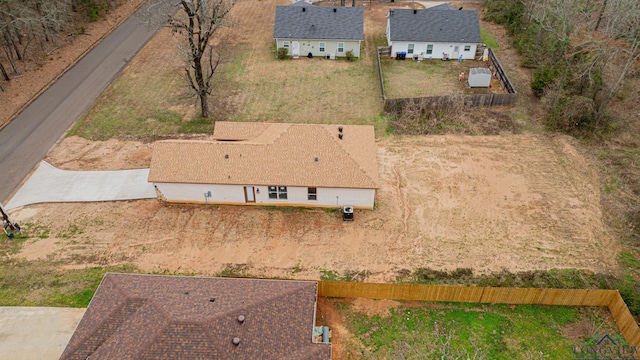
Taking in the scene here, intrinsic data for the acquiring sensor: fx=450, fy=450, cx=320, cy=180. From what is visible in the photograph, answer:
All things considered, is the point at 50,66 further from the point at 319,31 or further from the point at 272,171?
the point at 272,171

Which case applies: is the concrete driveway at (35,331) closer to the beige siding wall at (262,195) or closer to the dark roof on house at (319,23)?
the beige siding wall at (262,195)

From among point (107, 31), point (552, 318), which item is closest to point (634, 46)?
point (552, 318)

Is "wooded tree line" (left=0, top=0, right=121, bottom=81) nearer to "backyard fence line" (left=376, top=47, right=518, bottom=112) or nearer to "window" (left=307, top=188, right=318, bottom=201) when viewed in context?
"window" (left=307, top=188, right=318, bottom=201)

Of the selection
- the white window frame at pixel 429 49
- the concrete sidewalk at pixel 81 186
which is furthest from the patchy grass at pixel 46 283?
the white window frame at pixel 429 49

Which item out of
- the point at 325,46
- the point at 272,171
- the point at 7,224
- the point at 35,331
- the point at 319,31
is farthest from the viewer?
the point at 325,46

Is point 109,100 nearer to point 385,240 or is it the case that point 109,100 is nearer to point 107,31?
point 107,31

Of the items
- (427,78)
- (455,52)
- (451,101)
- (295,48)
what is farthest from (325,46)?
(451,101)
